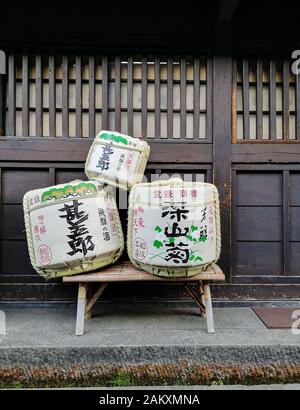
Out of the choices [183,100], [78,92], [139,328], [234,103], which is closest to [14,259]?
[139,328]

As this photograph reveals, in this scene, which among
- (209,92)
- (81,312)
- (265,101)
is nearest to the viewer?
(81,312)

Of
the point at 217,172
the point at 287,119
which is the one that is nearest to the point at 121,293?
the point at 217,172

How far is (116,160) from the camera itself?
3.69m

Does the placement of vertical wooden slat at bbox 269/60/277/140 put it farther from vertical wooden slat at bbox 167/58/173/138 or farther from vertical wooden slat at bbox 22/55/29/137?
vertical wooden slat at bbox 22/55/29/137

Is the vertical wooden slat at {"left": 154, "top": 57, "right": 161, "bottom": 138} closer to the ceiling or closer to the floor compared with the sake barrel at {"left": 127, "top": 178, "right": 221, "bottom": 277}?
closer to the ceiling

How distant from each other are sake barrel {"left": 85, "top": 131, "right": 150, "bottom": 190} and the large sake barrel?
27cm

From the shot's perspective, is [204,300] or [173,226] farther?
[204,300]

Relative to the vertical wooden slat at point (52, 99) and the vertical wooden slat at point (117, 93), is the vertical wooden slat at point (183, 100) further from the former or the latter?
the vertical wooden slat at point (52, 99)

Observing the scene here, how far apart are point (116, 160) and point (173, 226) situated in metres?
1.05

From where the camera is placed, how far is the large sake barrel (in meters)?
3.34

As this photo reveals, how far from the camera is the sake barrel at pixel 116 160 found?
3.67 meters

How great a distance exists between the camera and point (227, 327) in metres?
3.62

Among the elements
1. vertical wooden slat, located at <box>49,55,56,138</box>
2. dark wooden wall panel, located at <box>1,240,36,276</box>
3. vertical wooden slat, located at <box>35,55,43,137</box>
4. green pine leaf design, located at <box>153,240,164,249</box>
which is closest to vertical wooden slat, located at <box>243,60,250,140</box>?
green pine leaf design, located at <box>153,240,164,249</box>

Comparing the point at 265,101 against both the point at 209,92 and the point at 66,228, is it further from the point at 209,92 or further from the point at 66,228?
the point at 66,228
